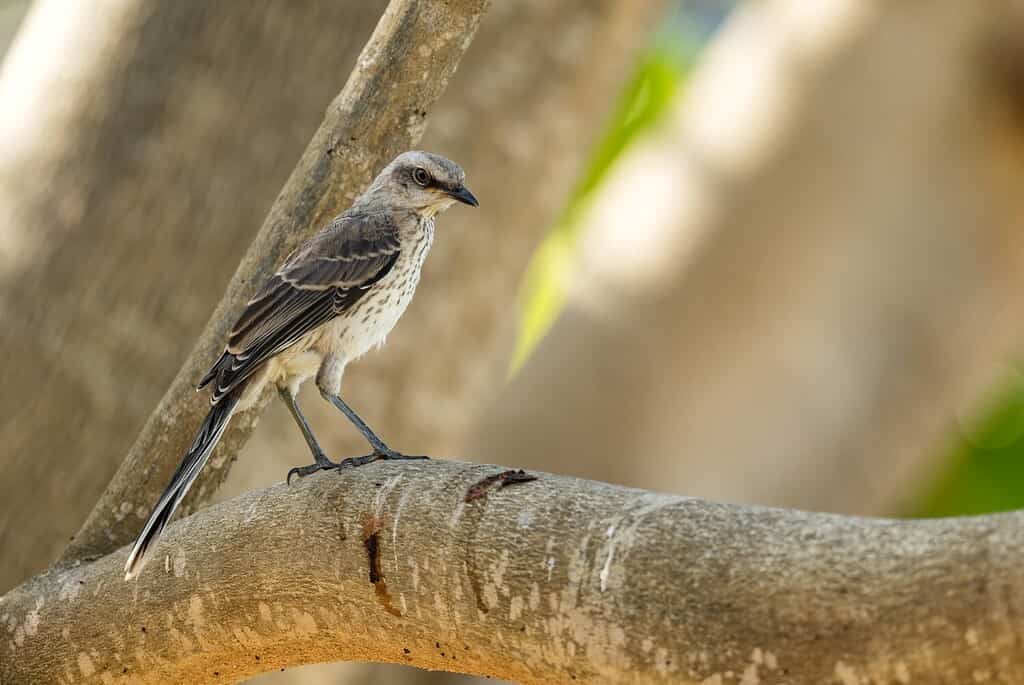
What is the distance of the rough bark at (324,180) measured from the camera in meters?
2.98

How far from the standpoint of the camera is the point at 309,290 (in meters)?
3.29

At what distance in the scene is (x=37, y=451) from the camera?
14.0 feet

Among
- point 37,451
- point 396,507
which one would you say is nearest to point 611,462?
point 37,451

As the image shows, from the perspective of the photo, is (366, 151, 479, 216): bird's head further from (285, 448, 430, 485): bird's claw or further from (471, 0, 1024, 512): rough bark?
(471, 0, 1024, 512): rough bark

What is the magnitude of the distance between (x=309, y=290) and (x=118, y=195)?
1.38 meters

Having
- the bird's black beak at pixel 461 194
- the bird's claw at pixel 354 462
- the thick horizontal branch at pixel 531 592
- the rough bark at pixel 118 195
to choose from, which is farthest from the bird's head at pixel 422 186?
the rough bark at pixel 118 195

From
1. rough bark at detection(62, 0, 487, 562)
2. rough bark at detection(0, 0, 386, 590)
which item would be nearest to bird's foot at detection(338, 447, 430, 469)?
rough bark at detection(62, 0, 487, 562)

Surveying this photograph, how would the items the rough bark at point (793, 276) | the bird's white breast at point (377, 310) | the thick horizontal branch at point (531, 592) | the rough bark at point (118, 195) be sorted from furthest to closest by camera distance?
1. the rough bark at point (793, 276)
2. the rough bark at point (118, 195)
3. the bird's white breast at point (377, 310)
4. the thick horizontal branch at point (531, 592)

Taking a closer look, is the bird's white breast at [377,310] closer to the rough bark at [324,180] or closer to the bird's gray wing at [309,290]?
the bird's gray wing at [309,290]

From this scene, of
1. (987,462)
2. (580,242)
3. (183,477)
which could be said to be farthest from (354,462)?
(987,462)

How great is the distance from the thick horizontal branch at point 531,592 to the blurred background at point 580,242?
1438 millimetres

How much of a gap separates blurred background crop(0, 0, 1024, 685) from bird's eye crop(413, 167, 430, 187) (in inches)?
46.3

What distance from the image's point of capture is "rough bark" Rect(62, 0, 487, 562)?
9.79 ft

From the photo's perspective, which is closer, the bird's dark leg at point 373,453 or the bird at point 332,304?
the bird's dark leg at point 373,453
